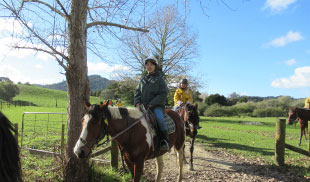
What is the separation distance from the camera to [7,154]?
5.38 feet

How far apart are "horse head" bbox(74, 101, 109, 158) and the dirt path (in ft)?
10.9

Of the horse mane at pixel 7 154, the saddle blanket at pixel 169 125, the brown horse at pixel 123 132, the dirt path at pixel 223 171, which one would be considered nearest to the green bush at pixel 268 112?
the dirt path at pixel 223 171

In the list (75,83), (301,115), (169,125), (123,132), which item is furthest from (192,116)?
(301,115)

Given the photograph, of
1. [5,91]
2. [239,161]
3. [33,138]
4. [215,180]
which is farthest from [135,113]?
[5,91]

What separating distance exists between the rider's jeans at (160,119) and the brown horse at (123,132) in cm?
29

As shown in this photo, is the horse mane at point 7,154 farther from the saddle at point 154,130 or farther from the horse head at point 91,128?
the saddle at point 154,130

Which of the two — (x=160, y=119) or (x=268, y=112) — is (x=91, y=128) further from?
(x=268, y=112)

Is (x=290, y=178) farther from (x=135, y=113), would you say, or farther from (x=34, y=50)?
(x=34, y=50)

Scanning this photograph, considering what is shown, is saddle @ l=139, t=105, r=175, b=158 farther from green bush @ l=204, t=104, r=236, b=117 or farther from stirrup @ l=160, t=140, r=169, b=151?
green bush @ l=204, t=104, r=236, b=117

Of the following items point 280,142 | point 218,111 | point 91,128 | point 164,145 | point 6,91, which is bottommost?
point 218,111

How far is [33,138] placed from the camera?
10750mm

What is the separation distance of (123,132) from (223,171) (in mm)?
4854

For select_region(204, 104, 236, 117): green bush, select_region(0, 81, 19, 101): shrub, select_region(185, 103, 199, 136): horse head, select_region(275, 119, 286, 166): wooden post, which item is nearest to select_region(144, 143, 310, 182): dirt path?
select_region(275, 119, 286, 166): wooden post

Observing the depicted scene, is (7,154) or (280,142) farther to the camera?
(280,142)
